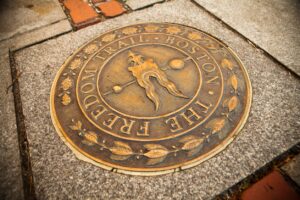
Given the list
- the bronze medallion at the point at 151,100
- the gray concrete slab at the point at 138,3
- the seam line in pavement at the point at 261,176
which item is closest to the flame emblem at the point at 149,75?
the bronze medallion at the point at 151,100

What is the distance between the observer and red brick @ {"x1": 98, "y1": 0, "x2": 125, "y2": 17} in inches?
72.6

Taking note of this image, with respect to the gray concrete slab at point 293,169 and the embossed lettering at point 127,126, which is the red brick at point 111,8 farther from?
the gray concrete slab at point 293,169

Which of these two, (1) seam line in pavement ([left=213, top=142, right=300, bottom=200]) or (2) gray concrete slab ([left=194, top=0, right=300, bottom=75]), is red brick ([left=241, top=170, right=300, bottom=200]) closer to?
(1) seam line in pavement ([left=213, top=142, right=300, bottom=200])

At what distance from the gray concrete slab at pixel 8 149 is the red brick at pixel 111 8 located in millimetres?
848

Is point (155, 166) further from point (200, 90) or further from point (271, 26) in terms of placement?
point (271, 26)

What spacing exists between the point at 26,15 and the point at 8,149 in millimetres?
1223

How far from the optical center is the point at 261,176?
1.02 m

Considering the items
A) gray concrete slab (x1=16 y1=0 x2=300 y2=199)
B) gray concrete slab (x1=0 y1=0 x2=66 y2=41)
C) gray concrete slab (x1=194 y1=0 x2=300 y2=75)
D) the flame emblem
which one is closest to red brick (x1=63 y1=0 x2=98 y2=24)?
gray concrete slab (x1=0 y1=0 x2=66 y2=41)

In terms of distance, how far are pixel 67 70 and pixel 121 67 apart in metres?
0.35

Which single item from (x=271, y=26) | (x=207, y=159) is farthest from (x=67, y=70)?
(x=271, y=26)

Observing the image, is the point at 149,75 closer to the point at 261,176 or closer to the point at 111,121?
the point at 111,121

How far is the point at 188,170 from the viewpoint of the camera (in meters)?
1.05

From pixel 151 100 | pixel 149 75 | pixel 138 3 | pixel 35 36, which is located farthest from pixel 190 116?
pixel 35 36

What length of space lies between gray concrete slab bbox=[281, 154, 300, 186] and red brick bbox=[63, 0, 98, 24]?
157 centimetres
